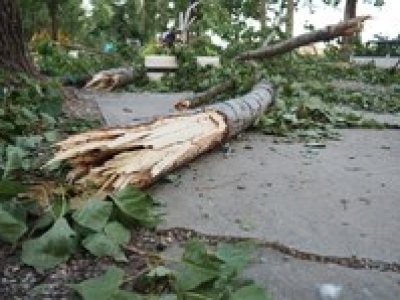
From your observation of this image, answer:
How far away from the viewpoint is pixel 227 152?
12.9 ft

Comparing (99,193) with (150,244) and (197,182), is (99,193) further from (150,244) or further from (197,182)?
(197,182)

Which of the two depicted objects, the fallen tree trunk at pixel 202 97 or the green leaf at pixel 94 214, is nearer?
the green leaf at pixel 94 214

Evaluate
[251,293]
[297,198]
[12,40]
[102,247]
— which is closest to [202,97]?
[12,40]

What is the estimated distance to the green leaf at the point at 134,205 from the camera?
2.28 m

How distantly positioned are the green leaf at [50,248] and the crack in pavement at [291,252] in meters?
0.41

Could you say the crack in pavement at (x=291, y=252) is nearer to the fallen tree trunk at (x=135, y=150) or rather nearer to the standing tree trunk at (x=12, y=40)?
the fallen tree trunk at (x=135, y=150)

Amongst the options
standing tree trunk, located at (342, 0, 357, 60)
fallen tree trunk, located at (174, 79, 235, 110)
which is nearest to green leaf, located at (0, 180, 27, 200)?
fallen tree trunk, located at (174, 79, 235, 110)

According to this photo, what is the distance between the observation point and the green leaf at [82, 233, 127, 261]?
2.03 meters

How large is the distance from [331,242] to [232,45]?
9.00 metres

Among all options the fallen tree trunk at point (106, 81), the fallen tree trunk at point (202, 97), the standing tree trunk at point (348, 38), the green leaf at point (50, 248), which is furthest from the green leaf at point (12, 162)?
the standing tree trunk at point (348, 38)

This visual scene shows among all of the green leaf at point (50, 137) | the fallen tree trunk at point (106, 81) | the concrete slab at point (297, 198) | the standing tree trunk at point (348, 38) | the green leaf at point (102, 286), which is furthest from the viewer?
the standing tree trunk at point (348, 38)

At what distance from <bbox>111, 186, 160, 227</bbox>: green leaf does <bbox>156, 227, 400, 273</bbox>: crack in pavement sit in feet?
0.22

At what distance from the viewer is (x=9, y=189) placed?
7.20 ft

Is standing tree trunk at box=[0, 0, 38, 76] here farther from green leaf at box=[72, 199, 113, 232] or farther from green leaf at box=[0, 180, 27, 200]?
green leaf at box=[72, 199, 113, 232]
